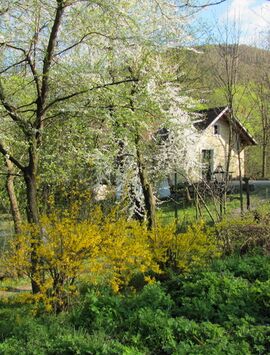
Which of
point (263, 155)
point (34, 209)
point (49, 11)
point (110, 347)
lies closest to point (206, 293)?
point (110, 347)

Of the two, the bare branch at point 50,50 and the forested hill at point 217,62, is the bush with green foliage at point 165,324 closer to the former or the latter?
the bare branch at point 50,50

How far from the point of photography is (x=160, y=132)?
14469 millimetres

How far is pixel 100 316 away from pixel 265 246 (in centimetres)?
450

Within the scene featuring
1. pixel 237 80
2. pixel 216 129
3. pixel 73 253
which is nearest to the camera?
pixel 73 253

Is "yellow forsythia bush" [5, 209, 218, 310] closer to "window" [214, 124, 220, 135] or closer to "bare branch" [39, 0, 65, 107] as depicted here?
"bare branch" [39, 0, 65, 107]

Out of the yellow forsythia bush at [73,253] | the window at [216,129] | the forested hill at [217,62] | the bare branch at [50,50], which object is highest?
the forested hill at [217,62]

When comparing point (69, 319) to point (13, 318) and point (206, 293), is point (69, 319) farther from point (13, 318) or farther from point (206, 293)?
point (206, 293)

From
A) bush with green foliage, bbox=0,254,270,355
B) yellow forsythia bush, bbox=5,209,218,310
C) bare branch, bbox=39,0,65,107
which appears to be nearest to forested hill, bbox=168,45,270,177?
bare branch, bbox=39,0,65,107

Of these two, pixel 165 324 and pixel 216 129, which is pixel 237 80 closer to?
pixel 165 324

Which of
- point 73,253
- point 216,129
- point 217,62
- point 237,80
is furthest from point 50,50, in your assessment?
point 216,129

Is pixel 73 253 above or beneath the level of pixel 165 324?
above

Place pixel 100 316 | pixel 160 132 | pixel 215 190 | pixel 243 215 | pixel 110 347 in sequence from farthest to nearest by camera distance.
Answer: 1. pixel 160 132
2. pixel 215 190
3. pixel 243 215
4. pixel 100 316
5. pixel 110 347

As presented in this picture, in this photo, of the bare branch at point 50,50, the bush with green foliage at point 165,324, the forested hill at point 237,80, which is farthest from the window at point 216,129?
the bush with green foliage at point 165,324

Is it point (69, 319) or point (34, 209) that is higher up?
point (34, 209)
